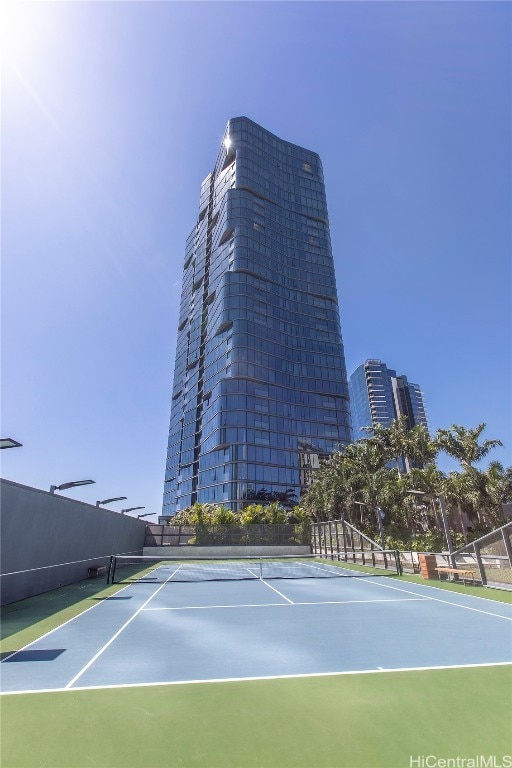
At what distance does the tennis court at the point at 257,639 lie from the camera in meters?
6.81

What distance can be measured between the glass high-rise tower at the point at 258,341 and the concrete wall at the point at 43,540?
153ft

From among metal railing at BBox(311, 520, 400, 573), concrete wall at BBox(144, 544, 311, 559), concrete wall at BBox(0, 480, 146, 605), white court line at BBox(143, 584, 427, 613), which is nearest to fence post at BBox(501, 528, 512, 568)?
white court line at BBox(143, 584, 427, 613)

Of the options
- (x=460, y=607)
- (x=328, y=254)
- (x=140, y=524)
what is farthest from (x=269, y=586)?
(x=328, y=254)

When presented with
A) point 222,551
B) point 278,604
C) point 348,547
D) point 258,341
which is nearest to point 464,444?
point 348,547

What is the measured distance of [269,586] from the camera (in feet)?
59.5

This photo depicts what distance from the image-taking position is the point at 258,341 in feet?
266

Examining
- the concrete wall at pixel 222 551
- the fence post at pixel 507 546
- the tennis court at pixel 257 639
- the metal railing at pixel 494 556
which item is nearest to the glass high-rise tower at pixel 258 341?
the concrete wall at pixel 222 551

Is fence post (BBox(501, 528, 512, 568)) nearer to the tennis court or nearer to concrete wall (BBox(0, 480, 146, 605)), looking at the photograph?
the tennis court

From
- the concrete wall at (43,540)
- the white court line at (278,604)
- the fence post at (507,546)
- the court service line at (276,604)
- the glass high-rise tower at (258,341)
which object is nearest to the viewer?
the white court line at (278,604)

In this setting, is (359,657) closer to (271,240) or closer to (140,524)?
(140,524)

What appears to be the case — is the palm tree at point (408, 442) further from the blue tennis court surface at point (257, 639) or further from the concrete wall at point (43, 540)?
the concrete wall at point (43, 540)

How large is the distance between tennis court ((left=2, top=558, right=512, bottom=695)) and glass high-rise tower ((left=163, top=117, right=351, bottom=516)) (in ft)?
168

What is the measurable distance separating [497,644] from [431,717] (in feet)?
14.5

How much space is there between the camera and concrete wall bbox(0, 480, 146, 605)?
45.1 ft
